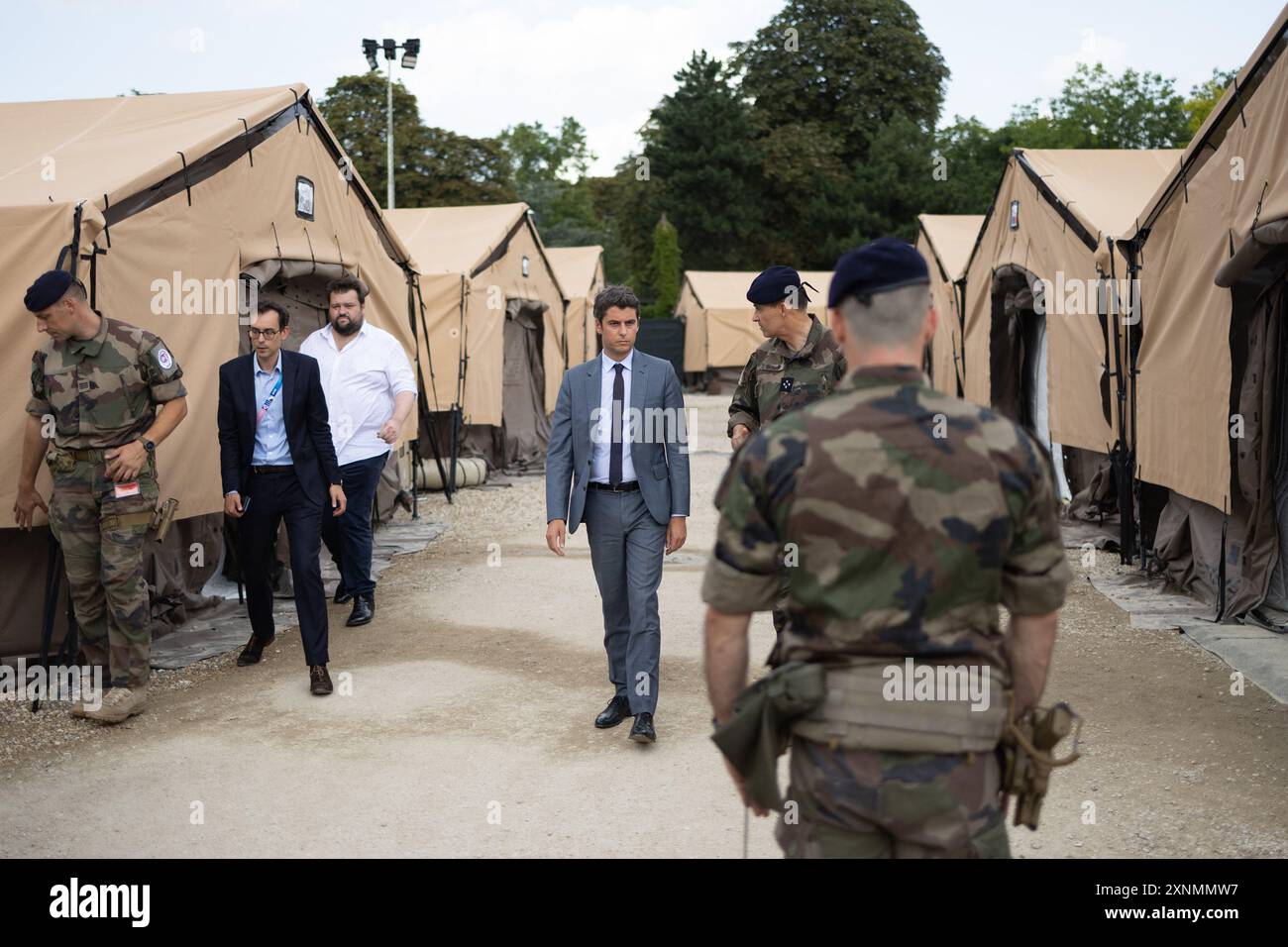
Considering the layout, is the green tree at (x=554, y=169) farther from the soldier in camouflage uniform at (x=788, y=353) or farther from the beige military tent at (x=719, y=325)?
the soldier in camouflage uniform at (x=788, y=353)

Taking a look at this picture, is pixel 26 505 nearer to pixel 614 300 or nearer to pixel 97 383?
pixel 97 383

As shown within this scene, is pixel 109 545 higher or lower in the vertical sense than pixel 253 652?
higher

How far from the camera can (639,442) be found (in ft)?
16.6

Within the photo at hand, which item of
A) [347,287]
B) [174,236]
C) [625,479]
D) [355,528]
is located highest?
[174,236]

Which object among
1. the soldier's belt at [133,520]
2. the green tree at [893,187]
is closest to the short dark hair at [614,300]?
the soldier's belt at [133,520]

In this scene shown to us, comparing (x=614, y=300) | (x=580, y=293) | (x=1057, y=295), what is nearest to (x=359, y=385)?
(x=614, y=300)

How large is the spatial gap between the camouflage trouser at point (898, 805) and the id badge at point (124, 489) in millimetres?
4170

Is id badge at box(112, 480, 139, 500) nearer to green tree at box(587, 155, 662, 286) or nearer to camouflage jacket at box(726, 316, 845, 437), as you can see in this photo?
camouflage jacket at box(726, 316, 845, 437)

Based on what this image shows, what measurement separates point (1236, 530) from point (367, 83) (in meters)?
41.8

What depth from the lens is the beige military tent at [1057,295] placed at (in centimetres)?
966

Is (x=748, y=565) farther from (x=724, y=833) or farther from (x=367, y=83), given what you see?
(x=367, y=83)

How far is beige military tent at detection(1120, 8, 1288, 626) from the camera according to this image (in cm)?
655

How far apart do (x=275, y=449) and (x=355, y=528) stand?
1.51m
